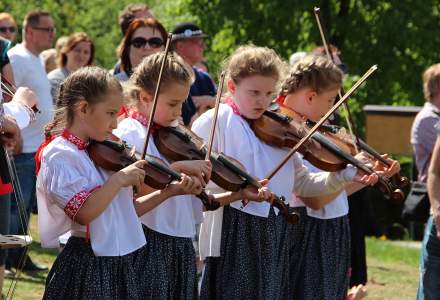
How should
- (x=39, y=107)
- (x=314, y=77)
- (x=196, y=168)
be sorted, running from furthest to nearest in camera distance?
(x=39, y=107)
(x=314, y=77)
(x=196, y=168)

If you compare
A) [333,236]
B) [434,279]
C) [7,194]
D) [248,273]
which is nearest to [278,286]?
[248,273]

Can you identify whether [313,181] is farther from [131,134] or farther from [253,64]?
[131,134]

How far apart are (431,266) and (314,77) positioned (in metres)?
1.15

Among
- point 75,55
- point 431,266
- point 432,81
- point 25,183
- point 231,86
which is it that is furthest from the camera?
point 75,55

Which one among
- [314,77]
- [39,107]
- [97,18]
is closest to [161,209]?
[314,77]

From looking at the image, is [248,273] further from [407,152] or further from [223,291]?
[407,152]

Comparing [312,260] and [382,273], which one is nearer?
[312,260]

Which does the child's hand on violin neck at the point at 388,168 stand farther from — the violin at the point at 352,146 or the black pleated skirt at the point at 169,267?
the black pleated skirt at the point at 169,267

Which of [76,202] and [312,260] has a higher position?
[76,202]

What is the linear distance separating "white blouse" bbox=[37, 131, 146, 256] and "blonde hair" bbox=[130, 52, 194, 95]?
22.6 inches

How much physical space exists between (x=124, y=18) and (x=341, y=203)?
261cm

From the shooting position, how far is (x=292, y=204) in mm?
5516

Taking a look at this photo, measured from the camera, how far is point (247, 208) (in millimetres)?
5043

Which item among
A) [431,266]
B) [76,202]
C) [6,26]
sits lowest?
[431,266]
